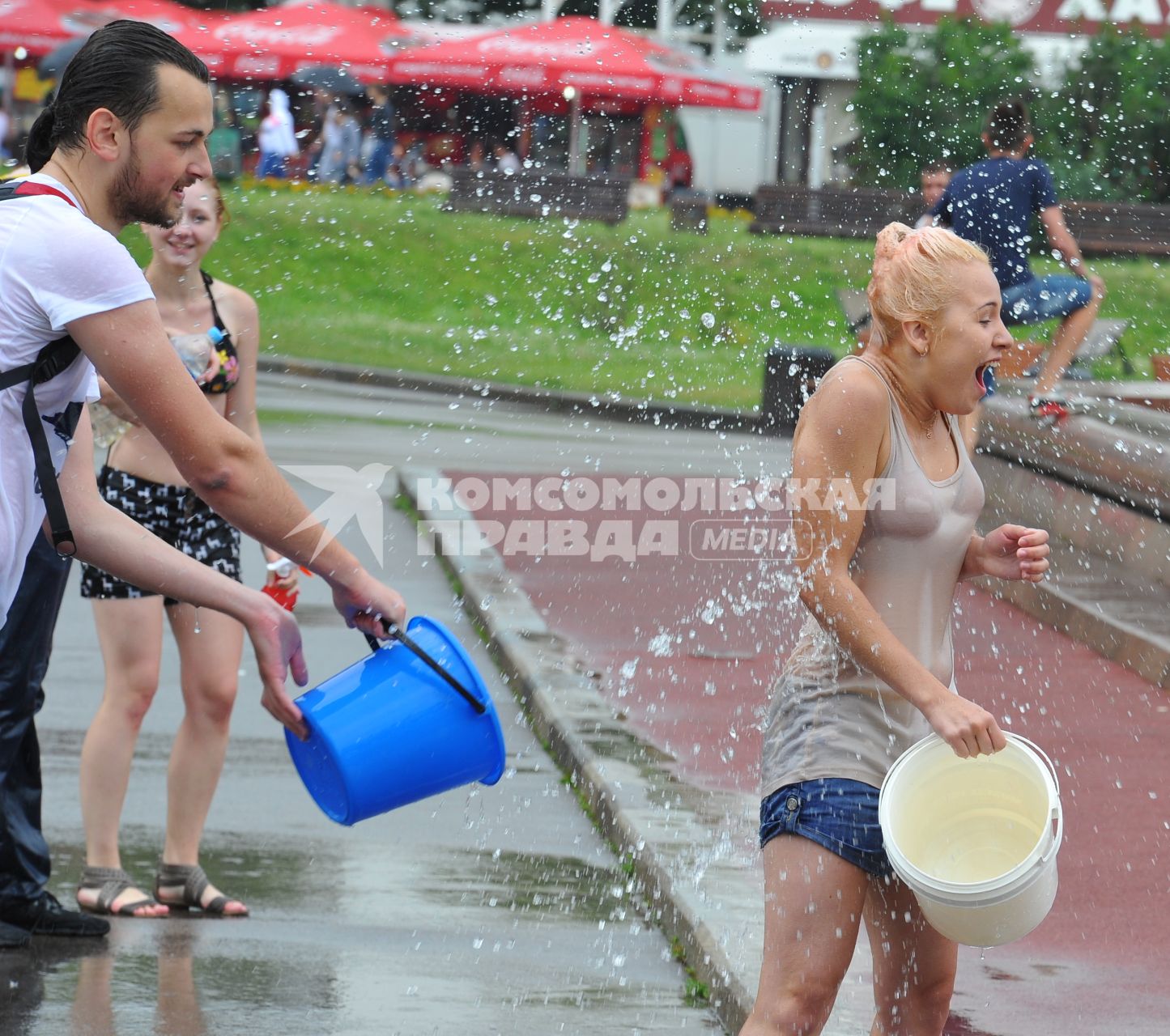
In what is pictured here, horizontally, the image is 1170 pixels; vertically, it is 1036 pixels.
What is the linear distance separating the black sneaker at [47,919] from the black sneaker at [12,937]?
0.01 m

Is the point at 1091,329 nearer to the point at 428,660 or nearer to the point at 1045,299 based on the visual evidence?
the point at 1045,299

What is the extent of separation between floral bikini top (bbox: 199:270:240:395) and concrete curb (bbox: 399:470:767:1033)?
6.00 feet

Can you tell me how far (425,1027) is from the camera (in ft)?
14.5

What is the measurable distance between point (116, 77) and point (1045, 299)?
796cm

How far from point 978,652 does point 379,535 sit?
14.1ft

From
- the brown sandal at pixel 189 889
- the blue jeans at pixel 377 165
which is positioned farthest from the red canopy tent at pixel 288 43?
the brown sandal at pixel 189 889

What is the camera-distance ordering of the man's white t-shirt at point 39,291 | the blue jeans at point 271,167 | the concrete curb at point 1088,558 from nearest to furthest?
the man's white t-shirt at point 39,291
the concrete curb at point 1088,558
the blue jeans at point 271,167

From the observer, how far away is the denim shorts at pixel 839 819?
10.7 feet

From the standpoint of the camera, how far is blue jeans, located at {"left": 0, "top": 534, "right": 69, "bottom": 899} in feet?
15.8

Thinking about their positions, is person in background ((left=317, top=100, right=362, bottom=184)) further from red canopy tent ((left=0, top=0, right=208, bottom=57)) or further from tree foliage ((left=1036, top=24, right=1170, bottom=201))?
tree foliage ((left=1036, top=24, right=1170, bottom=201))

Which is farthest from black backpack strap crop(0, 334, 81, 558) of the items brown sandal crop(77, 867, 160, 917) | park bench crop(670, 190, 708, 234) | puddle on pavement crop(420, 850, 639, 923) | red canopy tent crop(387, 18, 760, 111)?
red canopy tent crop(387, 18, 760, 111)

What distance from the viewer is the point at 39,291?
116 inches

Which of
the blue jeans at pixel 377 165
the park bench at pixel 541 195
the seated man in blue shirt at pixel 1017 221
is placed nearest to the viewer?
the seated man in blue shirt at pixel 1017 221

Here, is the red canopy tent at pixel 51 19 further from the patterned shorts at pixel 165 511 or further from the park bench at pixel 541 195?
the patterned shorts at pixel 165 511
